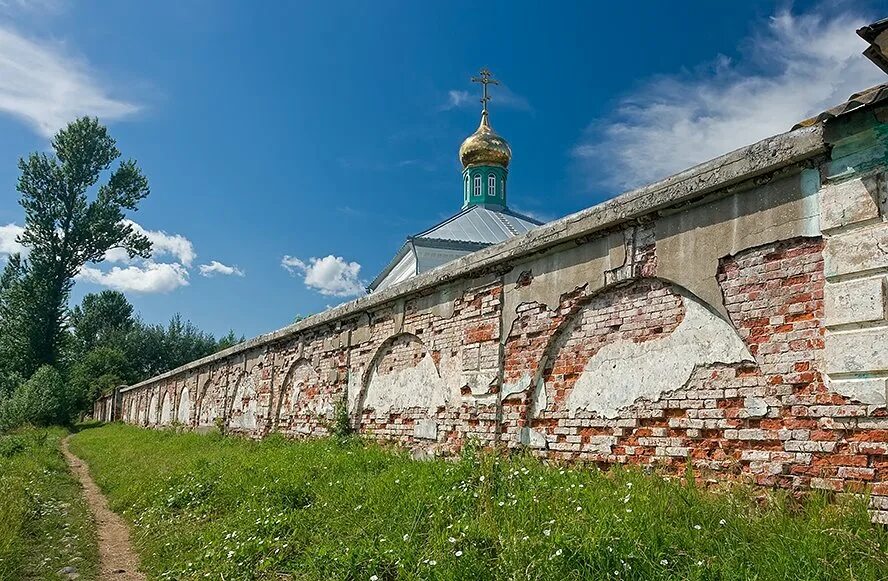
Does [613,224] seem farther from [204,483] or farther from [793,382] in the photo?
[204,483]

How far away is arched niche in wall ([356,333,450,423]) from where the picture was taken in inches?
306

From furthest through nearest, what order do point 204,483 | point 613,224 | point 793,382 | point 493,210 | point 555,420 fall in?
1. point 493,210
2. point 204,483
3. point 555,420
4. point 613,224
5. point 793,382

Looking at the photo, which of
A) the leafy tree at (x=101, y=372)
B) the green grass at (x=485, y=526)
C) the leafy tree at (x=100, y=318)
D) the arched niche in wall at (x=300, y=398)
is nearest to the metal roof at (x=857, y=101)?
the green grass at (x=485, y=526)

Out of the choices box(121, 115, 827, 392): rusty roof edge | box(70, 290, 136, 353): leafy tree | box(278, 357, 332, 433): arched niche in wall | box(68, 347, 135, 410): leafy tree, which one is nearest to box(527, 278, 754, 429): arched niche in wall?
box(121, 115, 827, 392): rusty roof edge

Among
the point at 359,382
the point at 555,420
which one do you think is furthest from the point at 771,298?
the point at 359,382

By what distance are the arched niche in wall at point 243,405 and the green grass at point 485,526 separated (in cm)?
547

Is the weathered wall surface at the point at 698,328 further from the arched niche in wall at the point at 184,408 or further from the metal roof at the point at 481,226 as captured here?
the metal roof at the point at 481,226

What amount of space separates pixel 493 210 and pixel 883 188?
828 inches

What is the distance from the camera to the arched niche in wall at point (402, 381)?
7.78 meters

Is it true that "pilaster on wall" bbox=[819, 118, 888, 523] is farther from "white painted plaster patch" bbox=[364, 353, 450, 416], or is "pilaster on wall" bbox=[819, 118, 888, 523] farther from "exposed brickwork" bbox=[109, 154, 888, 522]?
"white painted plaster patch" bbox=[364, 353, 450, 416]

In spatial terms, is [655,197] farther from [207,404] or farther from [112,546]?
[207,404]

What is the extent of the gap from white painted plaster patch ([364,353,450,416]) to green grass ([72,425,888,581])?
0.70 metres

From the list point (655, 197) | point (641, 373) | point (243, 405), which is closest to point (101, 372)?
point (243, 405)

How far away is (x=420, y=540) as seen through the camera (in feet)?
15.2
